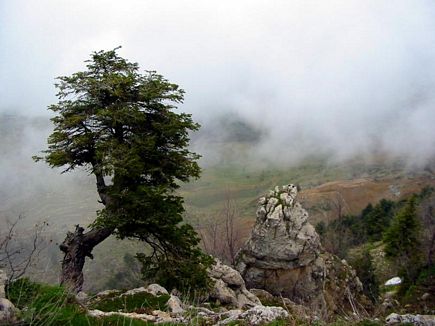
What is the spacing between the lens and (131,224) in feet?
58.7

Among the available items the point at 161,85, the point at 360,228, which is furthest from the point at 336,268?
the point at 360,228

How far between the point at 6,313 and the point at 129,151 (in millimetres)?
10579

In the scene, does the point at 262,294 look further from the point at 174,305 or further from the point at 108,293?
the point at 174,305

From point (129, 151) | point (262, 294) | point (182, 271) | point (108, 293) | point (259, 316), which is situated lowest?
point (262, 294)

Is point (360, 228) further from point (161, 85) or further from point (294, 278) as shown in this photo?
point (161, 85)

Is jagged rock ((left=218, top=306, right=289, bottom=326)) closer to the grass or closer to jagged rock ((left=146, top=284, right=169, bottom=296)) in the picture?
the grass

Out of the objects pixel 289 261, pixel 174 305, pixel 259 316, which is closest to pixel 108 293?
pixel 174 305

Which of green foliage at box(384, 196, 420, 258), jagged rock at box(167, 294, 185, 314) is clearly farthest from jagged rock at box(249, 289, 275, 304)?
green foliage at box(384, 196, 420, 258)

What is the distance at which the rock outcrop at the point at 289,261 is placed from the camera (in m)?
32.5

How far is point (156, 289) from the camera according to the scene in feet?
56.5

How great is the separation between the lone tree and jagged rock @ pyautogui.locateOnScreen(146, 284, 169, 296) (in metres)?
1.10

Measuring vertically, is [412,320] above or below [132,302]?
above

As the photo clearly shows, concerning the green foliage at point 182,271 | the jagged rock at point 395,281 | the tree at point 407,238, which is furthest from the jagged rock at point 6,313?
the jagged rock at point 395,281

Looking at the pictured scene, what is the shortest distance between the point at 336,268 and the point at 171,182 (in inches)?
845
